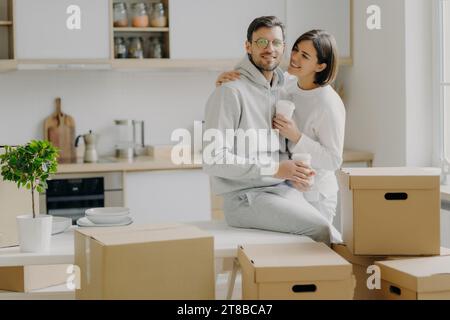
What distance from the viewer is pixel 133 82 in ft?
16.3

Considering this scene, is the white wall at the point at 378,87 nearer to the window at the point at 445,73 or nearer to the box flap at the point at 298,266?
the window at the point at 445,73

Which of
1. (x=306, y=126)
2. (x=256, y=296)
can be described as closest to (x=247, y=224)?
(x=306, y=126)

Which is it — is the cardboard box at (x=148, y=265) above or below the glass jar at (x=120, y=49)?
below

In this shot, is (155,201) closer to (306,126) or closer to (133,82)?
(133,82)

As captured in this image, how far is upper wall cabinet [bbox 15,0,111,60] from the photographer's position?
4.36 metres

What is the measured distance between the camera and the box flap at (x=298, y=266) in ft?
7.00

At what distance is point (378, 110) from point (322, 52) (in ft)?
5.52

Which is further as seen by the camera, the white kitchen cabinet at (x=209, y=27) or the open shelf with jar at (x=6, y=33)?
the white kitchen cabinet at (x=209, y=27)

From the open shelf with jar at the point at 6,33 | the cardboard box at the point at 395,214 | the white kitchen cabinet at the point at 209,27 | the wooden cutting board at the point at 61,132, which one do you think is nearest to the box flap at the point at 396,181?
the cardboard box at the point at 395,214

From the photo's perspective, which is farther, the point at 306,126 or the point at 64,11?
the point at 64,11

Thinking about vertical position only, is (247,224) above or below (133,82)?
below

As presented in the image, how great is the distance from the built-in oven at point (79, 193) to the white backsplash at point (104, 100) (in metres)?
0.59

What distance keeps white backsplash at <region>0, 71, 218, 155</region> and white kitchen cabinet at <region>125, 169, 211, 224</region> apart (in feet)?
1.97
